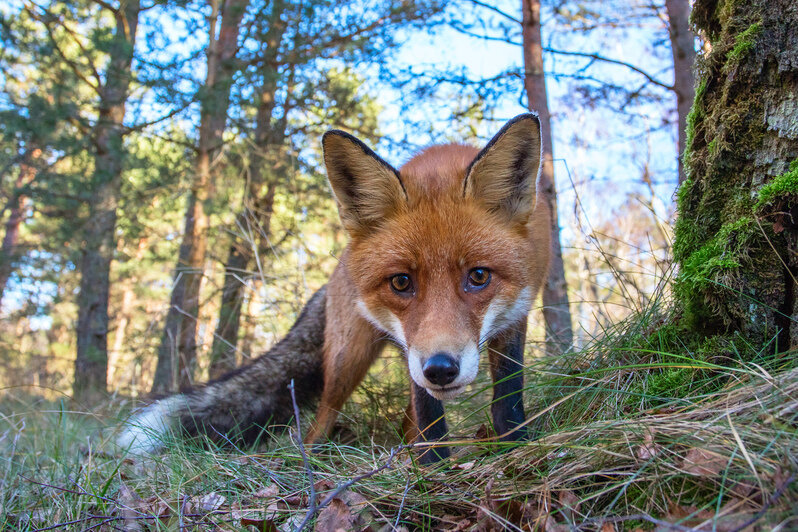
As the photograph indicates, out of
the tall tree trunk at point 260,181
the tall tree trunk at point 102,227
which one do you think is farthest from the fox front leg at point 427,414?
the tall tree trunk at point 102,227

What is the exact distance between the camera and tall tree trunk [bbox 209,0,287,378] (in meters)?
7.38

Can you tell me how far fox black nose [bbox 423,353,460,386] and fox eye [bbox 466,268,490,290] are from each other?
53 cm

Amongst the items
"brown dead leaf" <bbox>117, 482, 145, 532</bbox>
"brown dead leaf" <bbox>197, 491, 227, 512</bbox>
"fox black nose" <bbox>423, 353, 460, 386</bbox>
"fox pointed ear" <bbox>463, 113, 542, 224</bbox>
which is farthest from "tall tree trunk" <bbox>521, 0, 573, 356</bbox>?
"brown dead leaf" <bbox>117, 482, 145, 532</bbox>

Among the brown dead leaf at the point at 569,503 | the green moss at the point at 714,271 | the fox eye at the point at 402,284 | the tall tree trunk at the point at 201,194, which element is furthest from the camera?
the tall tree trunk at the point at 201,194

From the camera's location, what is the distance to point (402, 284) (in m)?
2.49

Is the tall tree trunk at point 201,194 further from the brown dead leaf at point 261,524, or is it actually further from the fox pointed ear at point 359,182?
the brown dead leaf at point 261,524

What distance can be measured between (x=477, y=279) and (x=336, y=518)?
122 centimetres

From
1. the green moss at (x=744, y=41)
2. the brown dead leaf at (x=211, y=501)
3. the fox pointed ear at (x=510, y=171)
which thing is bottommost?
the brown dead leaf at (x=211, y=501)

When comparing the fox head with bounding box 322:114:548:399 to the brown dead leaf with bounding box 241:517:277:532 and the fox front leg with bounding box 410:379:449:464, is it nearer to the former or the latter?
the fox front leg with bounding box 410:379:449:464

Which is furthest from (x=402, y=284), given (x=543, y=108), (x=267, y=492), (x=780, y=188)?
(x=543, y=108)

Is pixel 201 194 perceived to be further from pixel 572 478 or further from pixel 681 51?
pixel 572 478

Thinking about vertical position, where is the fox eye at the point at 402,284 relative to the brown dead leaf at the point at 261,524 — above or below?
above

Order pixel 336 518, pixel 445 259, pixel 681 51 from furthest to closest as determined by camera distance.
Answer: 1. pixel 681 51
2. pixel 445 259
3. pixel 336 518

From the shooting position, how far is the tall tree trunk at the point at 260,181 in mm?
7379
